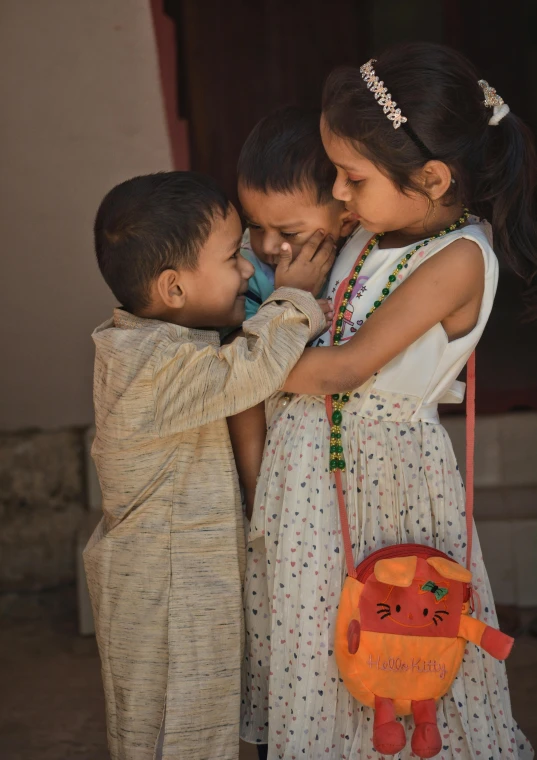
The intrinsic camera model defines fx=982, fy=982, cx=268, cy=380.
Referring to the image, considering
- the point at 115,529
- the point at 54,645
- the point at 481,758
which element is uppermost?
the point at 115,529

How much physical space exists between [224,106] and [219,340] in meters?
1.88

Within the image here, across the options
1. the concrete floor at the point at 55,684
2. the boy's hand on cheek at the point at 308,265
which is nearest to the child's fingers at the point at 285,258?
the boy's hand on cheek at the point at 308,265

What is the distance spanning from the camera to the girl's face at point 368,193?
2025mm

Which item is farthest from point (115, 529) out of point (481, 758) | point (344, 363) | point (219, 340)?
point (481, 758)

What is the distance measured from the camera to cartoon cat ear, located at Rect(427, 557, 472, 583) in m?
1.94

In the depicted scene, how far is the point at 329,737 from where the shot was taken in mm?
2086

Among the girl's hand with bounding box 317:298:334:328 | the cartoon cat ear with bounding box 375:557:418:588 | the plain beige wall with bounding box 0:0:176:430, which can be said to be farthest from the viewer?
the plain beige wall with bounding box 0:0:176:430

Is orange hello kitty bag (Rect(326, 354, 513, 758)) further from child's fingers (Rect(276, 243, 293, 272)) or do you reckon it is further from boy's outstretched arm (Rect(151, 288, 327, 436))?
child's fingers (Rect(276, 243, 293, 272))

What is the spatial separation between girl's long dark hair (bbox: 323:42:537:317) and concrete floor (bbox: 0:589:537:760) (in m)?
1.77

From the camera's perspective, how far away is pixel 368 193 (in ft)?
6.68

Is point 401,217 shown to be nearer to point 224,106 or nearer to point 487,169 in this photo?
point 487,169

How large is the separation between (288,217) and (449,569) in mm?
849

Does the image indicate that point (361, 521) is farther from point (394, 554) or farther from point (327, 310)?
point (327, 310)

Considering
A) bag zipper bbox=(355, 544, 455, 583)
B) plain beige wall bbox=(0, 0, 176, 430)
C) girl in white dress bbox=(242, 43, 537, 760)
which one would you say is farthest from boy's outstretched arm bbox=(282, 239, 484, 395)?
plain beige wall bbox=(0, 0, 176, 430)
